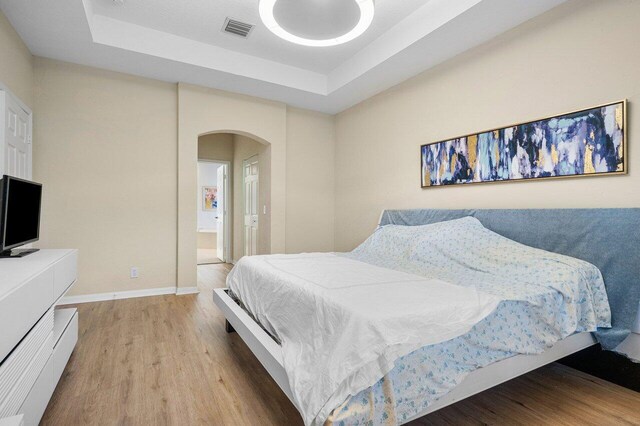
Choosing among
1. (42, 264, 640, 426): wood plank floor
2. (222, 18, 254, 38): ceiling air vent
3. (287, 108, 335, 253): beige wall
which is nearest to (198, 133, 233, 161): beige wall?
(287, 108, 335, 253): beige wall

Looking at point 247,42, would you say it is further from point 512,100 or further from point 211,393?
point 211,393

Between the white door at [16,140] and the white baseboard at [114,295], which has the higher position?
the white door at [16,140]

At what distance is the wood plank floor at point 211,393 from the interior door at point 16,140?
165cm

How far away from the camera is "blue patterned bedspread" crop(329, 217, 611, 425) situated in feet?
4.28

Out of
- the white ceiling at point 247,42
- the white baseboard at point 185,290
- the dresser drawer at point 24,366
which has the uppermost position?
the white ceiling at point 247,42

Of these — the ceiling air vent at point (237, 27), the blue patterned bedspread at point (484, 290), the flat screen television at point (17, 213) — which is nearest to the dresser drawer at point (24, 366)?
the flat screen television at point (17, 213)

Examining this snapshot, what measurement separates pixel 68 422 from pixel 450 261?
254cm

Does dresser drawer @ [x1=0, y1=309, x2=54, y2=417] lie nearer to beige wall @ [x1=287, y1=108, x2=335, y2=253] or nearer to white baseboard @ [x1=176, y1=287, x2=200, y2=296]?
white baseboard @ [x1=176, y1=287, x2=200, y2=296]

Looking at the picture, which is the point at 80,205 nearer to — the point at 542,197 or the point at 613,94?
the point at 542,197

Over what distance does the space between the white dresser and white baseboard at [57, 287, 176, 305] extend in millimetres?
1827

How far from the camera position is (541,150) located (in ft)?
8.78

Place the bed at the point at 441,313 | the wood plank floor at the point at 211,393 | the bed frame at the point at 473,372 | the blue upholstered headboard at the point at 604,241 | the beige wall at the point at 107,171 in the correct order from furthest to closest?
the beige wall at the point at 107,171, the blue upholstered headboard at the point at 604,241, the wood plank floor at the point at 211,393, the bed frame at the point at 473,372, the bed at the point at 441,313

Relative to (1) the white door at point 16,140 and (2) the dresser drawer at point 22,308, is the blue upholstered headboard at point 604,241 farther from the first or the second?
(1) the white door at point 16,140

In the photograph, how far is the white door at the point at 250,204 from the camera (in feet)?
18.1
